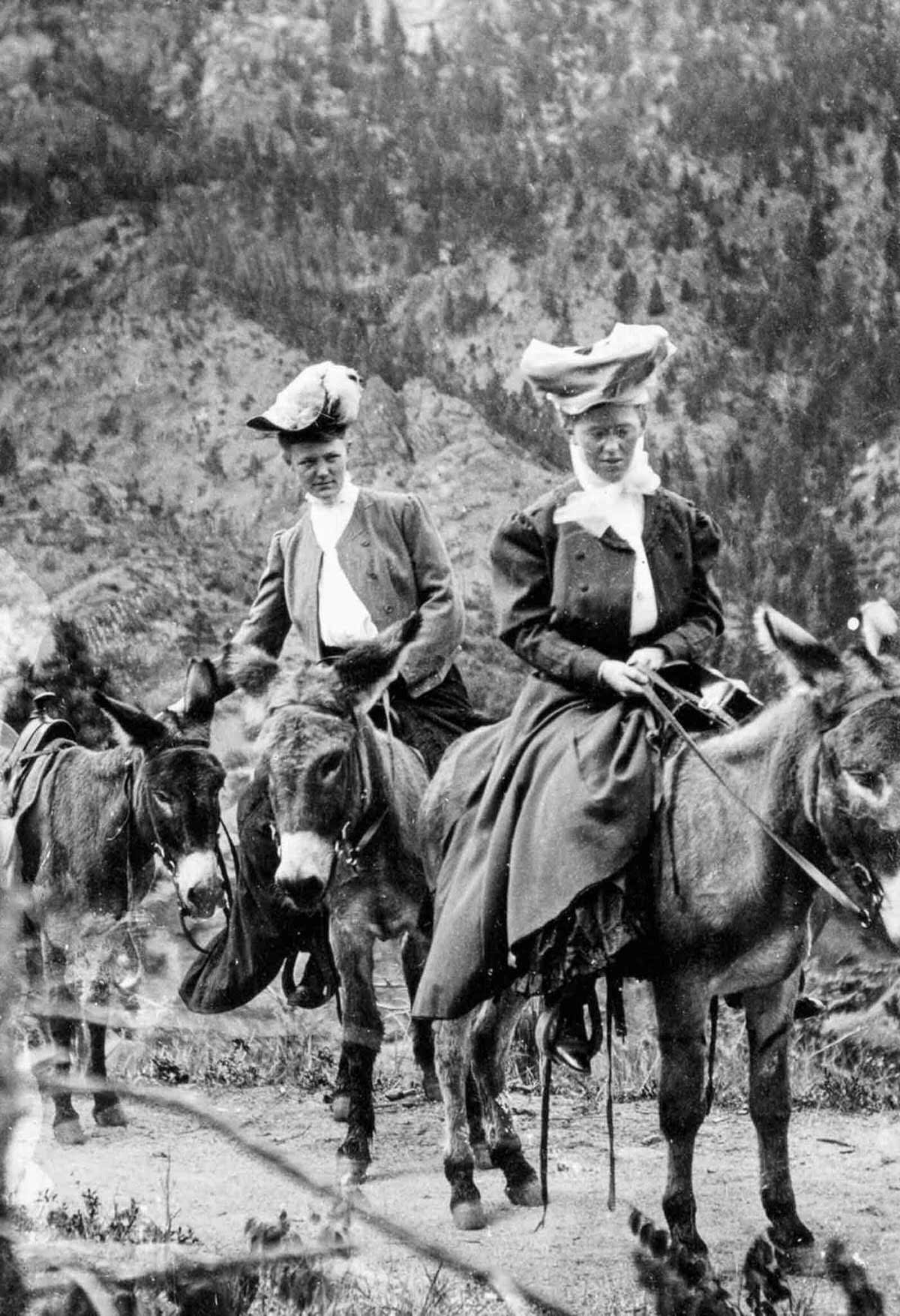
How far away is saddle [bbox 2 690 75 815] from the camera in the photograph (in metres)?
6.69

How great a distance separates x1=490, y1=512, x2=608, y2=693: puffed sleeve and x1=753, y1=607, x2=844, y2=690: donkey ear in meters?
0.67

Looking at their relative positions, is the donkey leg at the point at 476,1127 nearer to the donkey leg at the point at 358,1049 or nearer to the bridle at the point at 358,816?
the donkey leg at the point at 358,1049

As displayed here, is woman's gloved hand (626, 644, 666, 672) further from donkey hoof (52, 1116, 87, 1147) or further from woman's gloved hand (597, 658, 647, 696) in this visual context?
donkey hoof (52, 1116, 87, 1147)

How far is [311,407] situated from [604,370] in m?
1.57

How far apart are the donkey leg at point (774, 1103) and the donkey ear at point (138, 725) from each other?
2361mm

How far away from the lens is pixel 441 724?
240 inches

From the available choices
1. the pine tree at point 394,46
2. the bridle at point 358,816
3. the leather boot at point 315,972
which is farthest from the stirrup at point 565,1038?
the pine tree at point 394,46

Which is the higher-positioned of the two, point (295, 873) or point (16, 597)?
point (295, 873)

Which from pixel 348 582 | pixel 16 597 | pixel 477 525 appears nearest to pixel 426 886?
pixel 348 582

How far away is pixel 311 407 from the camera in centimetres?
603

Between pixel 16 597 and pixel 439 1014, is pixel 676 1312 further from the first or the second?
pixel 16 597

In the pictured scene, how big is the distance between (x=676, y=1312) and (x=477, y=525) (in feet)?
14.8

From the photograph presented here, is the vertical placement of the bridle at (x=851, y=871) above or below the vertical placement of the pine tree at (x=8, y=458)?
above

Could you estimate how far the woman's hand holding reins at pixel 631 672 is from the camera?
4617 mm
